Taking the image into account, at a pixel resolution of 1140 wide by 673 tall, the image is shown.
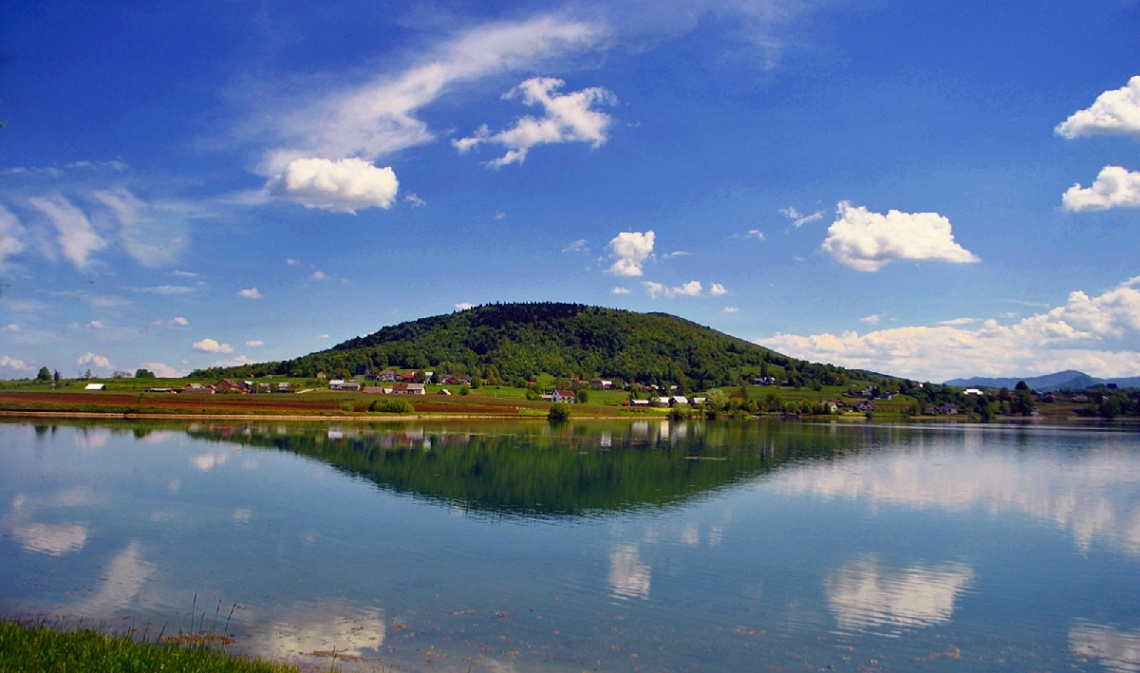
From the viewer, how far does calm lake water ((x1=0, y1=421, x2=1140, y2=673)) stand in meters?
14.3

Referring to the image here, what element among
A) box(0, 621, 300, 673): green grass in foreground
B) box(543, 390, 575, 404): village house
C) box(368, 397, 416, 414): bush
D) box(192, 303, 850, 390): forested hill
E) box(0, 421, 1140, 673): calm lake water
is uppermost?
box(192, 303, 850, 390): forested hill

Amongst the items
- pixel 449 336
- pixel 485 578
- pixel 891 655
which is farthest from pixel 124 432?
pixel 449 336

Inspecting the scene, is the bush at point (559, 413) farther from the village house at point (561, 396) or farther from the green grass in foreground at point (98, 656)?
the green grass in foreground at point (98, 656)

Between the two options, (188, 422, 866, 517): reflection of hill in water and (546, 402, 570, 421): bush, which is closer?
(188, 422, 866, 517): reflection of hill in water

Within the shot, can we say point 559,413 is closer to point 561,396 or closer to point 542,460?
point 561,396

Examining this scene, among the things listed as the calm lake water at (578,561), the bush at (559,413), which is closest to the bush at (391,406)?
the bush at (559,413)

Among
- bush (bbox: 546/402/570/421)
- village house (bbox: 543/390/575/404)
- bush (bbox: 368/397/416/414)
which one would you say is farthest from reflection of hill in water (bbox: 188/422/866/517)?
village house (bbox: 543/390/575/404)

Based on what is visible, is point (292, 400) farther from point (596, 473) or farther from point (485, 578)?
point (485, 578)

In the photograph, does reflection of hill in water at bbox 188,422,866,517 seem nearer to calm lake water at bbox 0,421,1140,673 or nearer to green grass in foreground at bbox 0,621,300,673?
calm lake water at bbox 0,421,1140,673

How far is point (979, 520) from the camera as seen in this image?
99.2 ft

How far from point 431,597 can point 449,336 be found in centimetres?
16954

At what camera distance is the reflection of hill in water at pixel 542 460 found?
109ft

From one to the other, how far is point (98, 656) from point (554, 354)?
531 ft

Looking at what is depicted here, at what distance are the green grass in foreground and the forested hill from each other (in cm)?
13550
